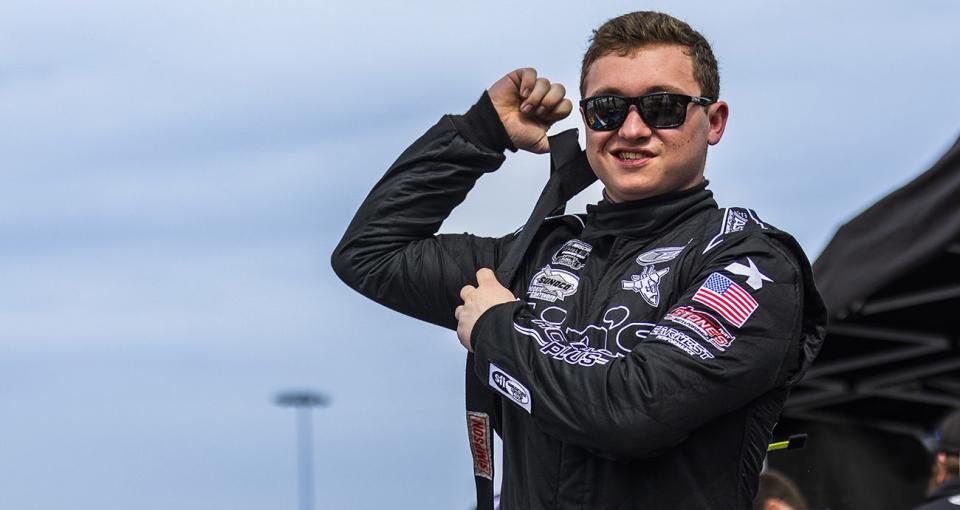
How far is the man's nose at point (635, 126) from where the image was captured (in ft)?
10.1

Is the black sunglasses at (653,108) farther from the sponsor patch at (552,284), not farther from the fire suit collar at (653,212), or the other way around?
the sponsor patch at (552,284)

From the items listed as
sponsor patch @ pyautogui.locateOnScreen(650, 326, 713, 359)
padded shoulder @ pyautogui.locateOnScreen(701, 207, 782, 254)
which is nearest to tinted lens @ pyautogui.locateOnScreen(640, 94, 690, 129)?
padded shoulder @ pyautogui.locateOnScreen(701, 207, 782, 254)

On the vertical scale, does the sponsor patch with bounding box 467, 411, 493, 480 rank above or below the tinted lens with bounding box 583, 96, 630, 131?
below

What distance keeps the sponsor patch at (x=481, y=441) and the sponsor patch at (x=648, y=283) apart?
501 millimetres

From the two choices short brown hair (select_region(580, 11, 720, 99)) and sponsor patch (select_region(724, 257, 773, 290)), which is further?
short brown hair (select_region(580, 11, 720, 99))

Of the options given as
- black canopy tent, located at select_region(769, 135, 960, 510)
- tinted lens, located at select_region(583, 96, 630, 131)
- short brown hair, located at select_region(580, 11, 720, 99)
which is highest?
black canopy tent, located at select_region(769, 135, 960, 510)

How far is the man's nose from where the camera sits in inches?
122

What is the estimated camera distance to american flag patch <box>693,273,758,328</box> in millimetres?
2904

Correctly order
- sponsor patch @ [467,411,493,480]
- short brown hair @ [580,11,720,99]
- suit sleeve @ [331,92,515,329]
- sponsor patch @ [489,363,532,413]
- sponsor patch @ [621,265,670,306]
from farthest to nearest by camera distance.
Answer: suit sleeve @ [331,92,515,329], sponsor patch @ [467,411,493,480], short brown hair @ [580,11,720,99], sponsor patch @ [621,265,670,306], sponsor patch @ [489,363,532,413]

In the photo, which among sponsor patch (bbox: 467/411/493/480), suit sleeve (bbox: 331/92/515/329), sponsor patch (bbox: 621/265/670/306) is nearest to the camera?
sponsor patch (bbox: 621/265/670/306)

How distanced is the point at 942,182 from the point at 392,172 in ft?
14.8

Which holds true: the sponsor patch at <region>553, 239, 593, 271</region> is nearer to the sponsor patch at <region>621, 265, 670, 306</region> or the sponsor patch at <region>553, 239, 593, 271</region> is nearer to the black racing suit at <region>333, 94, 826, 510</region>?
the black racing suit at <region>333, 94, 826, 510</region>

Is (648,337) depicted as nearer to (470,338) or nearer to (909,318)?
(470,338)

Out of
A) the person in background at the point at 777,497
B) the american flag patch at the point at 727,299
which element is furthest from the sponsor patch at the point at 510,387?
the person in background at the point at 777,497
